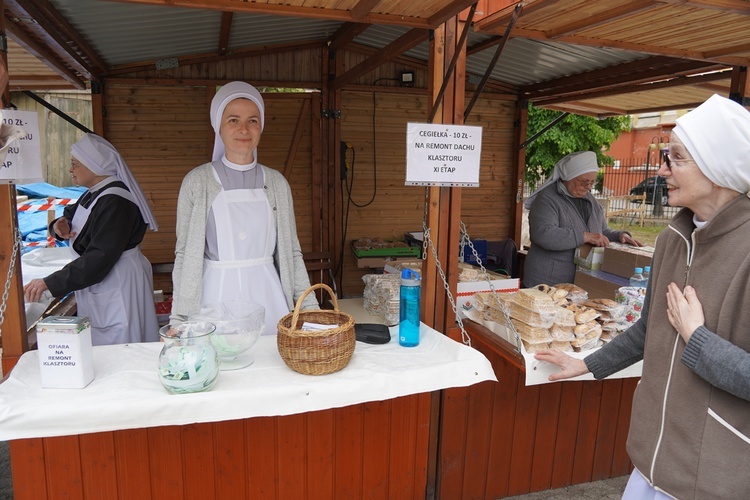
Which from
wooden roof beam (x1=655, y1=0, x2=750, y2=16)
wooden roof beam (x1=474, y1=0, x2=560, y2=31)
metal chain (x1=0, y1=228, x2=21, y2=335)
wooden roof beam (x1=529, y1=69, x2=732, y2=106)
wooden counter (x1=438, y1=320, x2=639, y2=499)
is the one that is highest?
wooden roof beam (x1=529, y1=69, x2=732, y2=106)

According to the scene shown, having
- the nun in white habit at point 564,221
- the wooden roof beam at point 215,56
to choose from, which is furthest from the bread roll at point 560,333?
the wooden roof beam at point 215,56

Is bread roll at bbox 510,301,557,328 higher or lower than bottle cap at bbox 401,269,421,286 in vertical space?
lower

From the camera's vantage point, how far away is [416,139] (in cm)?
239

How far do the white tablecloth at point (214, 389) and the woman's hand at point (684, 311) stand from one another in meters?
0.76

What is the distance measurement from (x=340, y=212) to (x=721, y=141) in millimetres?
4633

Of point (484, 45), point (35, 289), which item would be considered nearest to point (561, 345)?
point (35, 289)

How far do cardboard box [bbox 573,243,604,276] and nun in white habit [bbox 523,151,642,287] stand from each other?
1.4 inches

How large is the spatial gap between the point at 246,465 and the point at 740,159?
2268 mm

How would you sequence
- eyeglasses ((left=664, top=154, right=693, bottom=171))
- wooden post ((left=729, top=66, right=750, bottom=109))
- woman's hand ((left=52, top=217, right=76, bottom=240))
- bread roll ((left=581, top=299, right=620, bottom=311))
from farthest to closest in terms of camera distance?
wooden post ((left=729, top=66, right=750, bottom=109))
woman's hand ((left=52, top=217, right=76, bottom=240))
bread roll ((left=581, top=299, right=620, bottom=311))
eyeglasses ((left=664, top=154, right=693, bottom=171))

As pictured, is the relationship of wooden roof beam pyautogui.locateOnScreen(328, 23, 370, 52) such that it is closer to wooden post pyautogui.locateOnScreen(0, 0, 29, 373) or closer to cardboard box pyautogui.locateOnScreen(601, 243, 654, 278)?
cardboard box pyautogui.locateOnScreen(601, 243, 654, 278)

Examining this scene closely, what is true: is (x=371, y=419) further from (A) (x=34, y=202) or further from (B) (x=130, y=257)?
(A) (x=34, y=202)

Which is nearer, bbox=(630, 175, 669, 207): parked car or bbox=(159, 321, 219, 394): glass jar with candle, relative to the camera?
bbox=(159, 321, 219, 394): glass jar with candle

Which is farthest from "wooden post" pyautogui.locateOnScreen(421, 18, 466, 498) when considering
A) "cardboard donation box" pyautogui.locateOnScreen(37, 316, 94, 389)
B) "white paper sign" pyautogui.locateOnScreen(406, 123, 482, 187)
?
"cardboard donation box" pyautogui.locateOnScreen(37, 316, 94, 389)

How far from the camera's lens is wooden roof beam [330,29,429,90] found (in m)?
2.79
